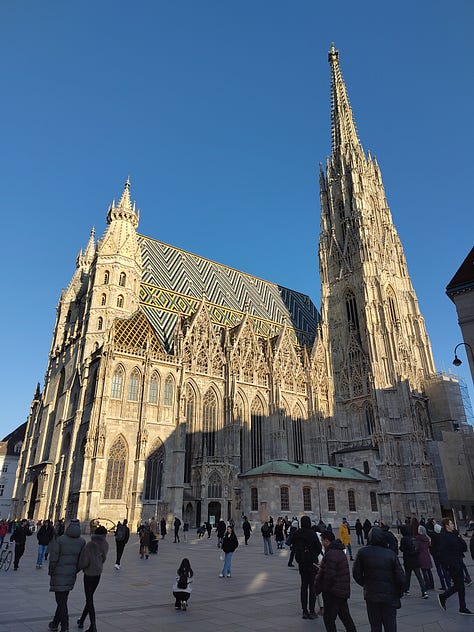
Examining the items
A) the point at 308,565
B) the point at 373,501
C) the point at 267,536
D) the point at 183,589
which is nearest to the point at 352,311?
the point at 373,501

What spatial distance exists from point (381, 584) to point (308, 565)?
11.3 ft

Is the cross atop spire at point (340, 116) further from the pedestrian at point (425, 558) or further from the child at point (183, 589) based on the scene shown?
the child at point (183, 589)

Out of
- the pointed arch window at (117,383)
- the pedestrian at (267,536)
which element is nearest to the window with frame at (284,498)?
the pedestrian at (267,536)

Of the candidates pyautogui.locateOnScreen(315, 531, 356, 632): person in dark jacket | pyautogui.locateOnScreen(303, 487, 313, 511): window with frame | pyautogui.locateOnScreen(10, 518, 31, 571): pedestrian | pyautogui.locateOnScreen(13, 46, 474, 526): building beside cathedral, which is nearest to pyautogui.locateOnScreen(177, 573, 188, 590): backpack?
pyautogui.locateOnScreen(315, 531, 356, 632): person in dark jacket

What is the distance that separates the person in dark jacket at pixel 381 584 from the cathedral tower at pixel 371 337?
4253 cm

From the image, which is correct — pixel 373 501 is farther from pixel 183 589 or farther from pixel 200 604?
pixel 183 589

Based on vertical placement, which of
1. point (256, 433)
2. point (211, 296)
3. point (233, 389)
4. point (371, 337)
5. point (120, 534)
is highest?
point (211, 296)

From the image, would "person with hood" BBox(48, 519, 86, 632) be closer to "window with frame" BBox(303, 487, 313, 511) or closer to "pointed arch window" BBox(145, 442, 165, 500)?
"pointed arch window" BBox(145, 442, 165, 500)

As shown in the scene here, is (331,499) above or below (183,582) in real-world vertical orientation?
above

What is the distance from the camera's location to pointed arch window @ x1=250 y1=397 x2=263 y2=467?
45188mm

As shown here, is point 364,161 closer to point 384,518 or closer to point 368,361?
point 368,361

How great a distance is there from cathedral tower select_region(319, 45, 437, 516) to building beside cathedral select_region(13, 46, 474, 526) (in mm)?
195

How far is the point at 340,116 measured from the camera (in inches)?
2800

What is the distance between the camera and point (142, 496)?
3491 cm
